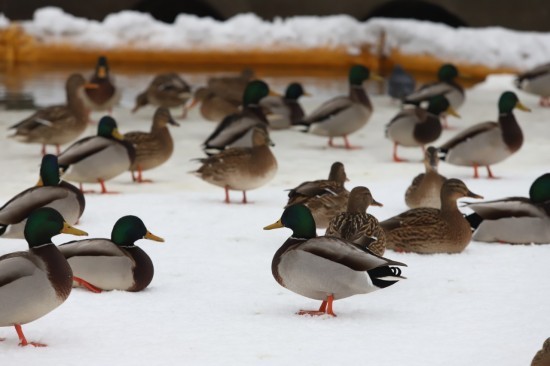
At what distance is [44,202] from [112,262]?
1.34 meters

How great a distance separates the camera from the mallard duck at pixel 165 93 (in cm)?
1282

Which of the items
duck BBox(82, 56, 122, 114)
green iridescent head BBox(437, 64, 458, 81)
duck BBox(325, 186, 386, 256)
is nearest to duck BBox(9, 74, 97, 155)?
duck BBox(82, 56, 122, 114)

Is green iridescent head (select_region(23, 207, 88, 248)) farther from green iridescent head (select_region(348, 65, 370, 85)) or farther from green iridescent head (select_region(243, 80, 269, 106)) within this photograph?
green iridescent head (select_region(348, 65, 370, 85))

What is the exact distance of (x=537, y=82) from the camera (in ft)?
44.3

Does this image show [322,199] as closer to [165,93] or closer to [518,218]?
[518,218]

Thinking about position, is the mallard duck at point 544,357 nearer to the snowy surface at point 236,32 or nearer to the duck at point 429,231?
the duck at point 429,231

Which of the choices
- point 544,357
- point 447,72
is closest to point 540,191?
point 544,357

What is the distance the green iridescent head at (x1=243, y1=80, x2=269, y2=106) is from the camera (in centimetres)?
1087

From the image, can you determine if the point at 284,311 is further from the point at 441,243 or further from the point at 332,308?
the point at 441,243

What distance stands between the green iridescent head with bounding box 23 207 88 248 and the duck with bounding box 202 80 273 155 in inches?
163

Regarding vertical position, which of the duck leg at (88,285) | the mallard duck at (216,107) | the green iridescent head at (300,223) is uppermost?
the green iridescent head at (300,223)

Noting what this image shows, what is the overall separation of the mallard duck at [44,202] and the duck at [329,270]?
1.87 m

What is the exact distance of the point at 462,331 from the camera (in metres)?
5.16

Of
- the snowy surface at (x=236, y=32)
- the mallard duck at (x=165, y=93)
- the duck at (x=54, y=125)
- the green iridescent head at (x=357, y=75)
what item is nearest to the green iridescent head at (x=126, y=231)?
the duck at (x=54, y=125)
